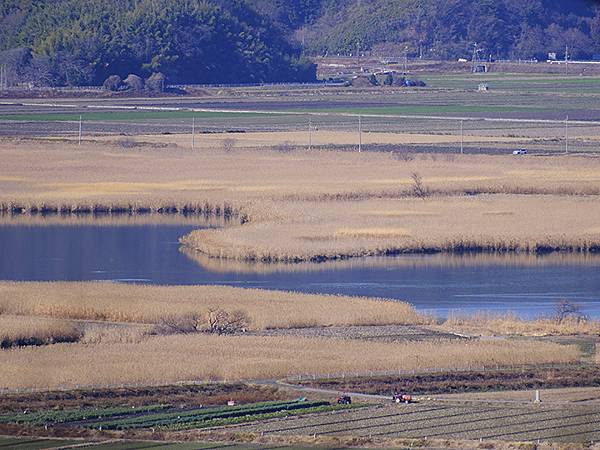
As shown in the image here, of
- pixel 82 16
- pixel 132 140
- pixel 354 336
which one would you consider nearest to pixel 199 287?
pixel 354 336

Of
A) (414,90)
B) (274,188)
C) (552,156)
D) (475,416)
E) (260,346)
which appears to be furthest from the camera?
(414,90)

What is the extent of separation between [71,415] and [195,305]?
25.9 feet

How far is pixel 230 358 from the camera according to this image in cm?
2100

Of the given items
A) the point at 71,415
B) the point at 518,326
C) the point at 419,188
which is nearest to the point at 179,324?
the point at 518,326

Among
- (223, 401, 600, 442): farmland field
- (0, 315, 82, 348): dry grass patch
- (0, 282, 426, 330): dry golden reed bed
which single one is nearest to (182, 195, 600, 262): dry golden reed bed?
(0, 282, 426, 330): dry golden reed bed

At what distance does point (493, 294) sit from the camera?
27.7 meters

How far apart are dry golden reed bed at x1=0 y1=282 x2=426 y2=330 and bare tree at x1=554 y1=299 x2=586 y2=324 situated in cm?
233

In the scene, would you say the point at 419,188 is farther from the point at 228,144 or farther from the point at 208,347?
the point at 208,347

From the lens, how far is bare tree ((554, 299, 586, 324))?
80.7ft

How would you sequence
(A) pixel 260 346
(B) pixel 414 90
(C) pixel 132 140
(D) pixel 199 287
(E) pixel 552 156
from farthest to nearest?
(B) pixel 414 90 → (C) pixel 132 140 → (E) pixel 552 156 → (D) pixel 199 287 → (A) pixel 260 346

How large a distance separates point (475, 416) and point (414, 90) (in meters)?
77.1

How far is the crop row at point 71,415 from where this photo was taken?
17328 mm

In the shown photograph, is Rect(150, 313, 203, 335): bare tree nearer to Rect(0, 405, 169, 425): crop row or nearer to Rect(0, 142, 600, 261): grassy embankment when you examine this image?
Rect(0, 405, 169, 425): crop row

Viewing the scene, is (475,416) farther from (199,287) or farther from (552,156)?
(552,156)
